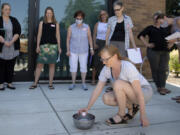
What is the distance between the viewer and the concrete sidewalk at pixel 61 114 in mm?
2818

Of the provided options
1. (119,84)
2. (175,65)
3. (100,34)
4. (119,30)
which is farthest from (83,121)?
(175,65)

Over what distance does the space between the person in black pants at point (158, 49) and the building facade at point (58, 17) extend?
1326mm

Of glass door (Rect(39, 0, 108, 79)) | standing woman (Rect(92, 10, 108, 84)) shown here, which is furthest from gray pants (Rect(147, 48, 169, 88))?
glass door (Rect(39, 0, 108, 79))

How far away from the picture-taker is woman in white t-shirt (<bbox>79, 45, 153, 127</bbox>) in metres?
2.61

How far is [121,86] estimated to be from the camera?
9.12 feet

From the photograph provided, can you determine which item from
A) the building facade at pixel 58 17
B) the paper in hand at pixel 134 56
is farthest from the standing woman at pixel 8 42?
the paper in hand at pixel 134 56

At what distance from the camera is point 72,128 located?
9.46 ft

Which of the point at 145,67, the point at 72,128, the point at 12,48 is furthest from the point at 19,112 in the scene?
the point at 145,67

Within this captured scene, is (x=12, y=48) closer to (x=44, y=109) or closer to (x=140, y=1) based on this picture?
(x=44, y=109)

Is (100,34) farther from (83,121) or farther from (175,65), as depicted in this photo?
(175,65)

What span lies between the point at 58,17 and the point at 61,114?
3.08 m

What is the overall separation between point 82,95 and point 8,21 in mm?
2168

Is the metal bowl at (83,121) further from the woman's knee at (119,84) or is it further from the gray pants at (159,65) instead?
the gray pants at (159,65)

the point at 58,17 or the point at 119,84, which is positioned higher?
the point at 58,17
